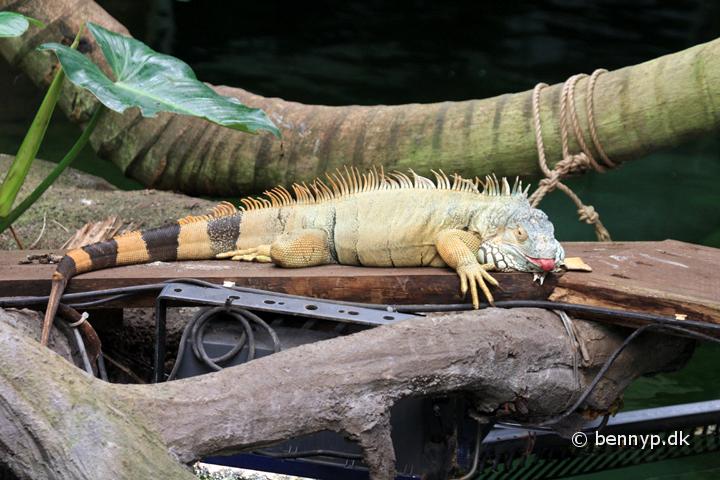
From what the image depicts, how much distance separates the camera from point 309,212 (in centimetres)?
342

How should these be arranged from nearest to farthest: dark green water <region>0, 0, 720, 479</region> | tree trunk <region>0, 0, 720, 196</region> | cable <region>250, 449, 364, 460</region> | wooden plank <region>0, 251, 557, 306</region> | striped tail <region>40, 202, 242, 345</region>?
cable <region>250, 449, 364, 460</region>, wooden plank <region>0, 251, 557, 306</region>, striped tail <region>40, 202, 242, 345</region>, tree trunk <region>0, 0, 720, 196</region>, dark green water <region>0, 0, 720, 479</region>

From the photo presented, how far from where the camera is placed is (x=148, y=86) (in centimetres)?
339

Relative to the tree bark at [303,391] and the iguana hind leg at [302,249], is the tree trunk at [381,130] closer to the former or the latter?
the tree bark at [303,391]

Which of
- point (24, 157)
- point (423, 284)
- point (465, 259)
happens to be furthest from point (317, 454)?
point (24, 157)

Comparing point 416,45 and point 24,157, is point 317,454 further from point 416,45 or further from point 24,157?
point 416,45

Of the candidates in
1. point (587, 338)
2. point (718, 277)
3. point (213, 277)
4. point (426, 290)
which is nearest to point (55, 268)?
point (213, 277)

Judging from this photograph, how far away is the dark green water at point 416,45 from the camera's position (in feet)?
26.3

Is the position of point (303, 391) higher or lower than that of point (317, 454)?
higher

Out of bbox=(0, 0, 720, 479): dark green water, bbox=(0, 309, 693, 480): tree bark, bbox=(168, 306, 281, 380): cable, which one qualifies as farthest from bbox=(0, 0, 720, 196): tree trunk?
bbox=(168, 306, 281, 380): cable

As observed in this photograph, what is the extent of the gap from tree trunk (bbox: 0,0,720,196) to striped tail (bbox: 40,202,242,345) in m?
1.77

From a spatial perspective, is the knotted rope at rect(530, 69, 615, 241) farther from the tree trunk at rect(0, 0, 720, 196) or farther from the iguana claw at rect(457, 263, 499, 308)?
the iguana claw at rect(457, 263, 499, 308)

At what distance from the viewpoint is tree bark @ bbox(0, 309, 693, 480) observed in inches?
75.0

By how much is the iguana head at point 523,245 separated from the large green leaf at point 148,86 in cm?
84

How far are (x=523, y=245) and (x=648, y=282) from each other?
1.30 feet
